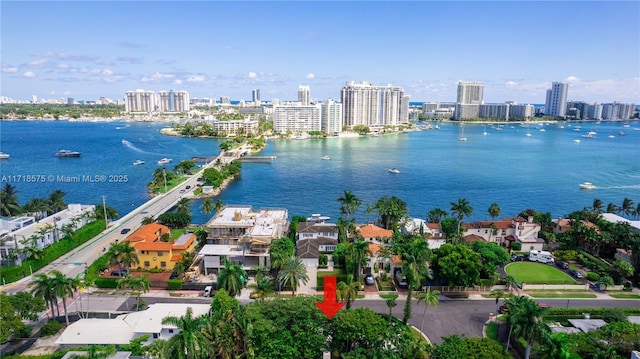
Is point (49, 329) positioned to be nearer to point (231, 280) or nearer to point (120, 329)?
point (120, 329)

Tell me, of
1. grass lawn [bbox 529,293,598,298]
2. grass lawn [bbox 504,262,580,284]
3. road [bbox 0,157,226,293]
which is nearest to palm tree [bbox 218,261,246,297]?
road [bbox 0,157,226,293]

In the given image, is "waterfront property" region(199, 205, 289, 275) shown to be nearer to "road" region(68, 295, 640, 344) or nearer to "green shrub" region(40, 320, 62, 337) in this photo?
"road" region(68, 295, 640, 344)

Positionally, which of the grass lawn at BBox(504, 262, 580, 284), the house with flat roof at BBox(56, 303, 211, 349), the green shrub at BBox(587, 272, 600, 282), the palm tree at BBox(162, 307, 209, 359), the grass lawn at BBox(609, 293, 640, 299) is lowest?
the grass lawn at BBox(609, 293, 640, 299)

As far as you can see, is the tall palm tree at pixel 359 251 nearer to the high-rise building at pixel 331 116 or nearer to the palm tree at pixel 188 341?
the palm tree at pixel 188 341

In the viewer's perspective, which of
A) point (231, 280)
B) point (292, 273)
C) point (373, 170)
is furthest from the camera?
point (373, 170)

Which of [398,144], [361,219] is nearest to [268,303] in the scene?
[361,219]

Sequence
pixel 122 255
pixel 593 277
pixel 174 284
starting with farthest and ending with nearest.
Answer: pixel 593 277
pixel 174 284
pixel 122 255

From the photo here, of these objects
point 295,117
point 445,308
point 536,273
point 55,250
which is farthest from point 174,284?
point 295,117
